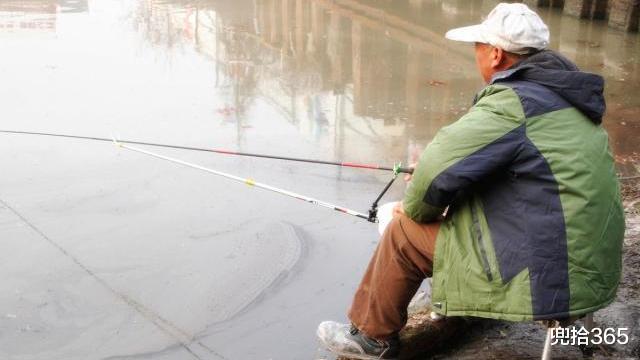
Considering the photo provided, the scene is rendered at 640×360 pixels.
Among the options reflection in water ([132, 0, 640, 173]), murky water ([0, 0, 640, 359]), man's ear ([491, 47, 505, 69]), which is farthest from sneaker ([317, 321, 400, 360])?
reflection in water ([132, 0, 640, 173])

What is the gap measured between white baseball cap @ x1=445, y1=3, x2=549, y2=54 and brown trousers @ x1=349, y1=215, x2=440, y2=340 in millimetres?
700

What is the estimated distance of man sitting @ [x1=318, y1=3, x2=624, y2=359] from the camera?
2496 mm

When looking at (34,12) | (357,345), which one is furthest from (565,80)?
(34,12)

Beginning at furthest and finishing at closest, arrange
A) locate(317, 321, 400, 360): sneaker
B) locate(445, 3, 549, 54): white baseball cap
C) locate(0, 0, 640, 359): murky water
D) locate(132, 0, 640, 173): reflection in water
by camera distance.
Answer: locate(132, 0, 640, 173): reflection in water
locate(0, 0, 640, 359): murky water
locate(317, 321, 400, 360): sneaker
locate(445, 3, 549, 54): white baseball cap

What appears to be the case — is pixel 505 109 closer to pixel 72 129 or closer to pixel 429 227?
pixel 429 227

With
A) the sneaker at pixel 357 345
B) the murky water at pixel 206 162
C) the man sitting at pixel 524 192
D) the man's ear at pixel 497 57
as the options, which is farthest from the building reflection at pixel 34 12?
the man sitting at pixel 524 192

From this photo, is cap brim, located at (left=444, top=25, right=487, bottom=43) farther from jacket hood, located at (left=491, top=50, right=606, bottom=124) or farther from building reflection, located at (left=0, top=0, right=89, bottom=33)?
building reflection, located at (left=0, top=0, right=89, bottom=33)

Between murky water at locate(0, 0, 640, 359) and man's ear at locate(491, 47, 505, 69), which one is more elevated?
man's ear at locate(491, 47, 505, 69)

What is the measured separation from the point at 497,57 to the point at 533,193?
56 centimetres

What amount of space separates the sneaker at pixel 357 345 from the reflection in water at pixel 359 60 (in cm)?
304

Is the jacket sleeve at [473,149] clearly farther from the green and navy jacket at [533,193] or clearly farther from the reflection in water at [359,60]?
the reflection in water at [359,60]

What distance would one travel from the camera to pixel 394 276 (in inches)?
117

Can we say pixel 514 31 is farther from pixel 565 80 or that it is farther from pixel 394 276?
pixel 394 276

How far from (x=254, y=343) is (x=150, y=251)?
1.21 meters
